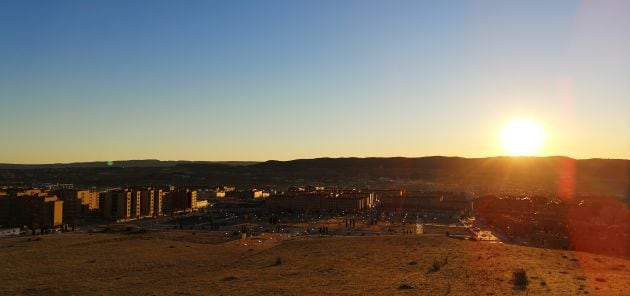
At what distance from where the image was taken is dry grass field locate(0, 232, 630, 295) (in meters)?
27.4

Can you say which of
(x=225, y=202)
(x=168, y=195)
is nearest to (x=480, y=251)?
(x=168, y=195)

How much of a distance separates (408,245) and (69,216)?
4997 cm

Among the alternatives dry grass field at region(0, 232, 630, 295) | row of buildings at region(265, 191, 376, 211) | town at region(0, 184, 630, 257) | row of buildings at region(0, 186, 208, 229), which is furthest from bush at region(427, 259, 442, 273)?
row of buildings at region(265, 191, 376, 211)

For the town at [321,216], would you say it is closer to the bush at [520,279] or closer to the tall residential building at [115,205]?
the tall residential building at [115,205]

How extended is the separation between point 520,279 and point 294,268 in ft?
42.7

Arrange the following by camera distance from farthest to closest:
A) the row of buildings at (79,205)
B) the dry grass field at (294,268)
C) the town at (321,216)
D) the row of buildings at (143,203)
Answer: the row of buildings at (143,203)
the row of buildings at (79,205)
the town at (321,216)
the dry grass field at (294,268)

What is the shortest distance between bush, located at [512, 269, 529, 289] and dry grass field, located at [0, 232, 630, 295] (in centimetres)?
30

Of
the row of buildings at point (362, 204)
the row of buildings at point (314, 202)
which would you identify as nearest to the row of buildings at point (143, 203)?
the row of buildings at point (314, 202)

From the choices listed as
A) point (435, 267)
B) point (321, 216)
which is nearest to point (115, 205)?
point (321, 216)

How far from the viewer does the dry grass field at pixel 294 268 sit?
2742cm

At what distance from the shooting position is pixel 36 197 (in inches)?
2601

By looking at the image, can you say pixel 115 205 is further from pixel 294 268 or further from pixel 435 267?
pixel 435 267

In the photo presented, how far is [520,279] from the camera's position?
29.6m

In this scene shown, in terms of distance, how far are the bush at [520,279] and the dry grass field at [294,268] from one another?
0.99 ft
